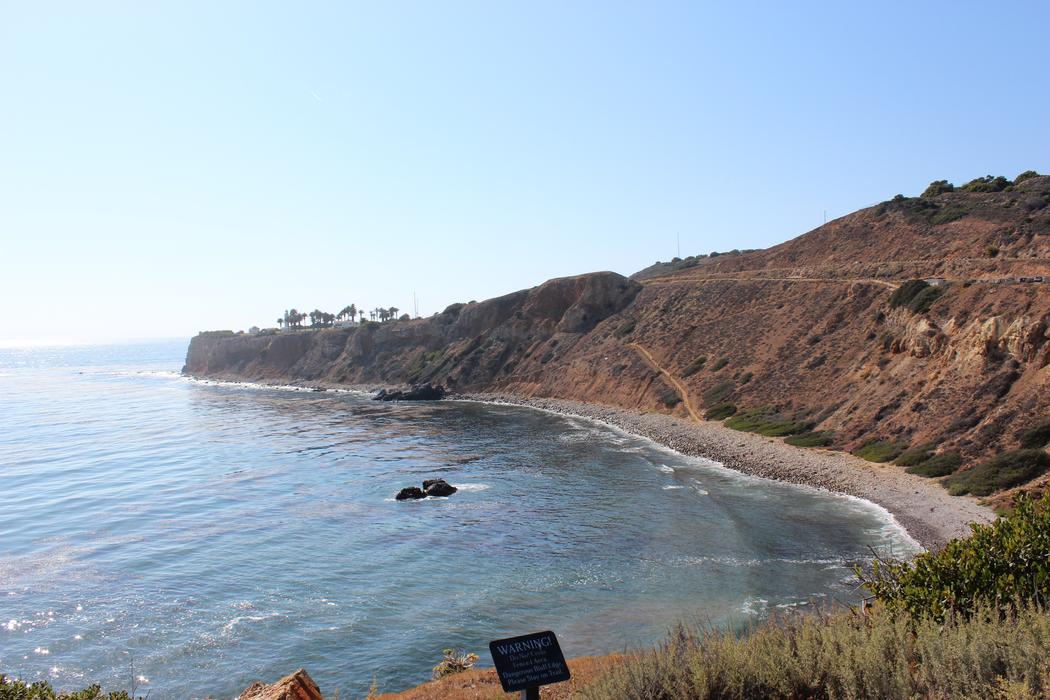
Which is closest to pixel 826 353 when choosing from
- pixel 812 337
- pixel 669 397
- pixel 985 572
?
pixel 812 337

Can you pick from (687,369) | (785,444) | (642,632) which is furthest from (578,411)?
(642,632)

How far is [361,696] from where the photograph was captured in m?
18.2

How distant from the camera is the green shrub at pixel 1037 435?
107ft

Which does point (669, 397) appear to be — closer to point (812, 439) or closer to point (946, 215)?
point (812, 439)

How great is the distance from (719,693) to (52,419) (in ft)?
316

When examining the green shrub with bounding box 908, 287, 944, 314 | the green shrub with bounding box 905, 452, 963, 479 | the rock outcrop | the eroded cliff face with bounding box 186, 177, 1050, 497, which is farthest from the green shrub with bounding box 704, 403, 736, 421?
the rock outcrop

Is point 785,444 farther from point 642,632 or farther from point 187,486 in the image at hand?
point 187,486

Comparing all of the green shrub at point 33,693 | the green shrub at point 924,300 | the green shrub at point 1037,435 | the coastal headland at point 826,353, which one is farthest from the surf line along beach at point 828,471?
the green shrub at point 33,693

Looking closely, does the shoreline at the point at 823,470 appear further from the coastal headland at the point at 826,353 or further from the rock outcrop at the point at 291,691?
the rock outcrop at the point at 291,691

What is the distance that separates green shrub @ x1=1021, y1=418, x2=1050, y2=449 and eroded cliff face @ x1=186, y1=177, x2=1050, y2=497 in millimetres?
811

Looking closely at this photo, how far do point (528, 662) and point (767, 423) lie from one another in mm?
45858

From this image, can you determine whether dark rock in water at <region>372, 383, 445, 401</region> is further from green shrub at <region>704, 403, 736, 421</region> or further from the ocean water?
green shrub at <region>704, 403, 736, 421</region>

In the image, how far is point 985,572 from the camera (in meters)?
12.0

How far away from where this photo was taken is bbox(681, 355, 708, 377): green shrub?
69875 millimetres
